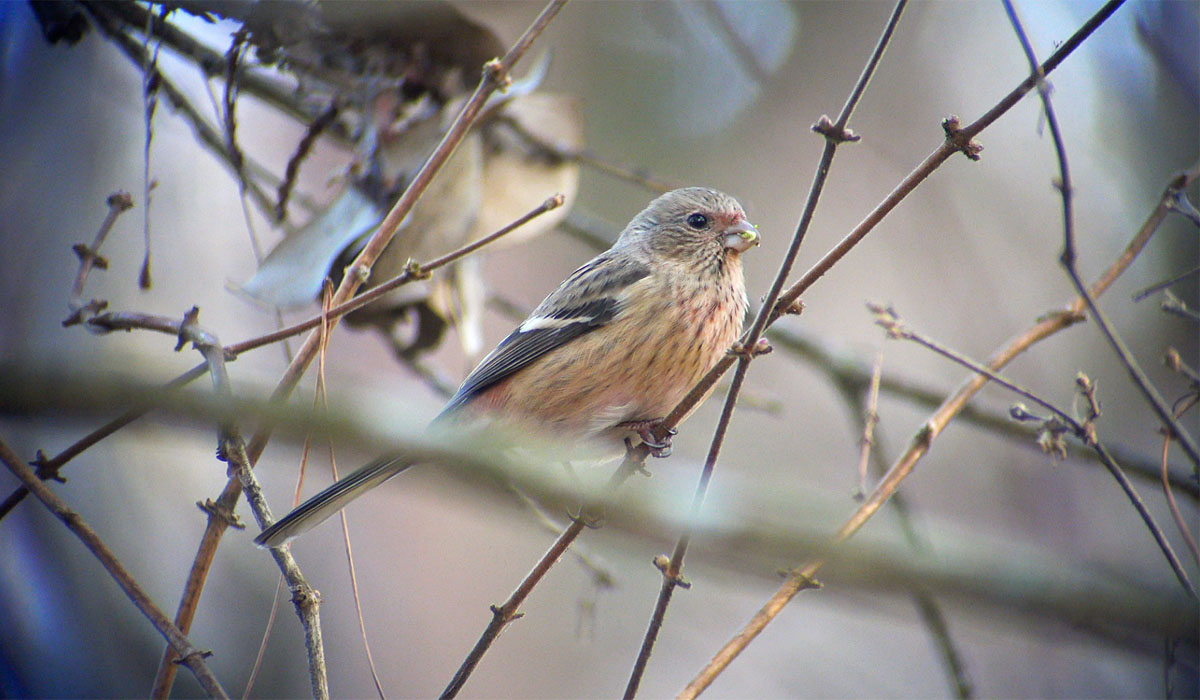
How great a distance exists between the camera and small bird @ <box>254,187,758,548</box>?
3.34 meters

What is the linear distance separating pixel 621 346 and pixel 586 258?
3.25 meters

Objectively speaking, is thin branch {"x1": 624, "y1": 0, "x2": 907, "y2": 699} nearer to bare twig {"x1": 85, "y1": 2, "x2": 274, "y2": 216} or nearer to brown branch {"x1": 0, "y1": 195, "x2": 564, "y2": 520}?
brown branch {"x1": 0, "y1": 195, "x2": 564, "y2": 520}

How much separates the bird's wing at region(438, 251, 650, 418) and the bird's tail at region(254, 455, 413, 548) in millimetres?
512

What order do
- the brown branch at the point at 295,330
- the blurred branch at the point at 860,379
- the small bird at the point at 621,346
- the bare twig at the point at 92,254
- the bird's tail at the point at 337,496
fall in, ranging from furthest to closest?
the blurred branch at the point at 860,379
the small bird at the point at 621,346
the bird's tail at the point at 337,496
the bare twig at the point at 92,254
the brown branch at the point at 295,330

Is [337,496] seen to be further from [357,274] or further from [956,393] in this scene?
[956,393]

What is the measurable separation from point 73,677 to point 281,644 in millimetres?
1319

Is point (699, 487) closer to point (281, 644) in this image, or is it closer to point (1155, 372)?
point (281, 644)

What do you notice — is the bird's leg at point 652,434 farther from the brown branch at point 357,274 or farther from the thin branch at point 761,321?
the brown branch at point 357,274

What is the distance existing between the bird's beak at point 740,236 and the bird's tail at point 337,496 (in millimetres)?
1852

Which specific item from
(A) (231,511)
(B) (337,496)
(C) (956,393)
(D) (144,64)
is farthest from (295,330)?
(C) (956,393)

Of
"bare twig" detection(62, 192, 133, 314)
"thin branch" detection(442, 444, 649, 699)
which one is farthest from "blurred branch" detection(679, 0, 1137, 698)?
"bare twig" detection(62, 192, 133, 314)

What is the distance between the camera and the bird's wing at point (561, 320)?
3537mm

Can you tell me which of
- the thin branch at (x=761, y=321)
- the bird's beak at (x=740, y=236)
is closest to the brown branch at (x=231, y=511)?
the thin branch at (x=761, y=321)

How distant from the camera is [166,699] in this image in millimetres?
2258
